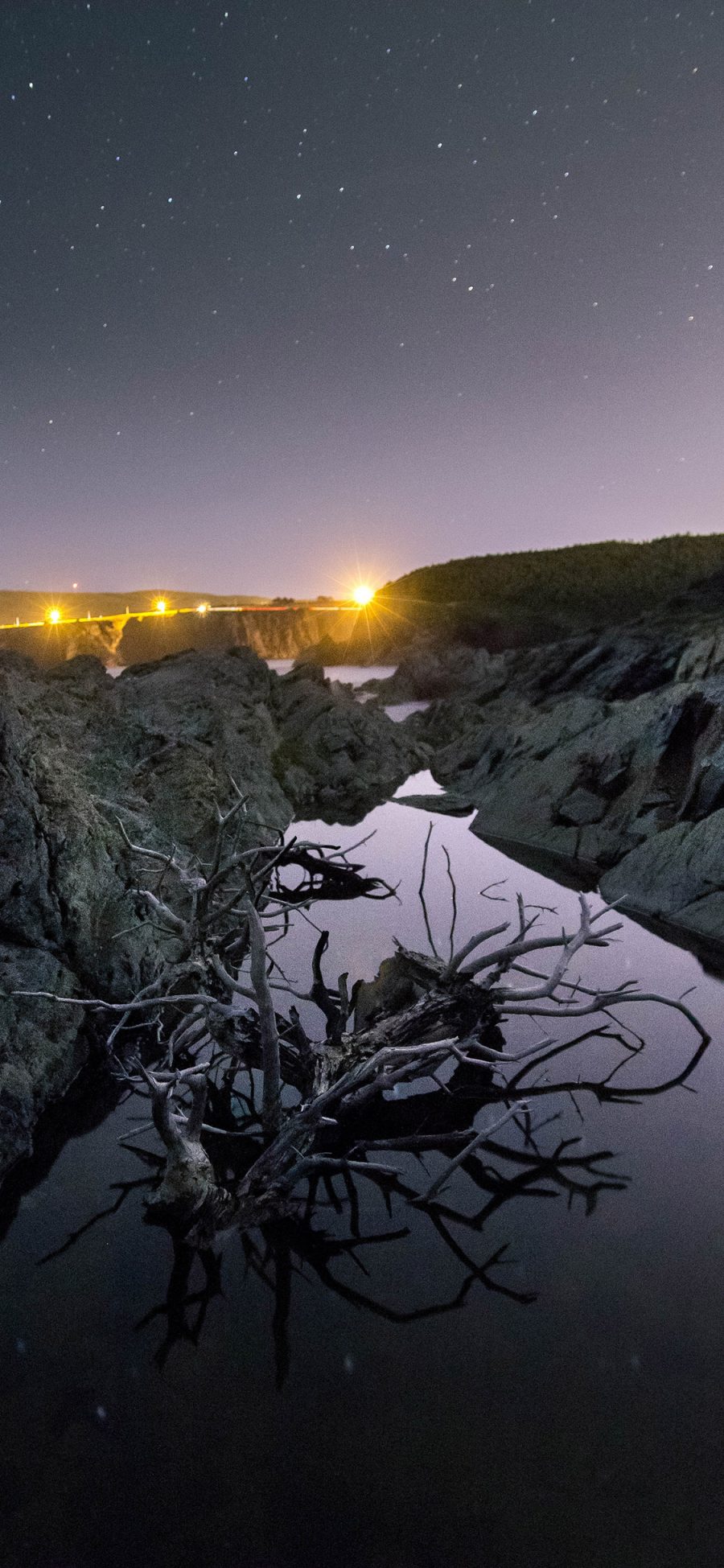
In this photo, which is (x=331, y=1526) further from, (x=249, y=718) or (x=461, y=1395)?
(x=249, y=718)

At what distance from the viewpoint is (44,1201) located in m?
A: 11.4

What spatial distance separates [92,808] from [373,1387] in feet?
41.7

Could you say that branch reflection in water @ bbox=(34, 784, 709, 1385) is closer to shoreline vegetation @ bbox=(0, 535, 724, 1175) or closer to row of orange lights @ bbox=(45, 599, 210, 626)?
shoreline vegetation @ bbox=(0, 535, 724, 1175)

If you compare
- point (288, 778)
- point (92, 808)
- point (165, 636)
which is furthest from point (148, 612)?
point (92, 808)

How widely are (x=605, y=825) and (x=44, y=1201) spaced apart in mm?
23227

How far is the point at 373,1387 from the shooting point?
27.9 feet

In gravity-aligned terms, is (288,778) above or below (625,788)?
below

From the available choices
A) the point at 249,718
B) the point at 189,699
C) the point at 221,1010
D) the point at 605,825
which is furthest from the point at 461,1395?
the point at 249,718

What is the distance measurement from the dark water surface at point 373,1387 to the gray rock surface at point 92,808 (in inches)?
88.5

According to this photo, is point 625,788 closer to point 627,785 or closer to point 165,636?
point 627,785

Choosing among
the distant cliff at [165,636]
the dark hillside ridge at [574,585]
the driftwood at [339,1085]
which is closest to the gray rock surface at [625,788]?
the driftwood at [339,1085]

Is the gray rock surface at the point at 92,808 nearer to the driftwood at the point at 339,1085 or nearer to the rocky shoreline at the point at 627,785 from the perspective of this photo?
the driftwood at the point at 339,1085

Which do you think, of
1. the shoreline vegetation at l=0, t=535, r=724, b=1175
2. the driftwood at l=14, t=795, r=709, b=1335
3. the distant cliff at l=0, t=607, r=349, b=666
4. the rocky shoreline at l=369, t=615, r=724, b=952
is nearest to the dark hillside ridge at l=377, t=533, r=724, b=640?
the distant cliff at l=0, t=607, r=349, b=666

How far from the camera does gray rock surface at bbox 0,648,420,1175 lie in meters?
13.8
